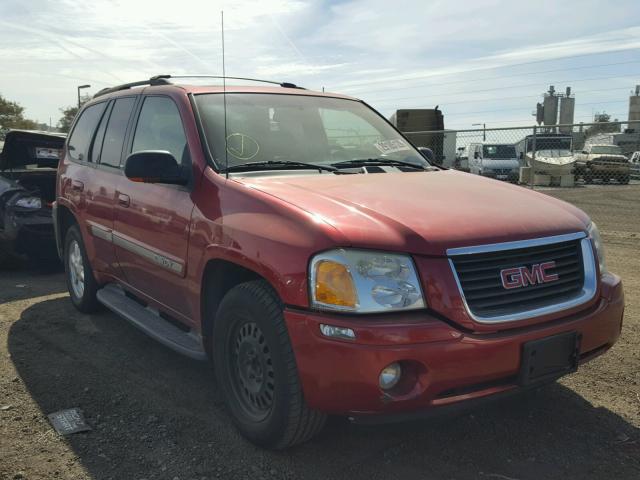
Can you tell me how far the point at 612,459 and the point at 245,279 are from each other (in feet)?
6.63

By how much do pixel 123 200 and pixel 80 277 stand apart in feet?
5.02

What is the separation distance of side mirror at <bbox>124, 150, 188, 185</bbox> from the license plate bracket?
6.90 feet

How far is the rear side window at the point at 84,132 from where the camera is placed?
5199 millimetres

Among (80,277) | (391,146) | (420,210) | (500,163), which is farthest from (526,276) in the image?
(500,163)

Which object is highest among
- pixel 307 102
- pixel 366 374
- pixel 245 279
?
pixel 307 102

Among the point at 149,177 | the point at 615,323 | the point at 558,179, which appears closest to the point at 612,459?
the point at 615,323

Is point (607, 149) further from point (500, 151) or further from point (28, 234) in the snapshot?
point (28, 234)

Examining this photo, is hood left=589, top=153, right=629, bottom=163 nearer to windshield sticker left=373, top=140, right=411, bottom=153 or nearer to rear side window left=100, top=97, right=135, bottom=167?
windshield sticker left=373, top=140, right=411, bottom=153

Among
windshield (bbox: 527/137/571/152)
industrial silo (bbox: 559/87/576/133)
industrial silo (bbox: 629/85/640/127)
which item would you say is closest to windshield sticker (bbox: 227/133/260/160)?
windshield (bbox: 527/137/571/152)

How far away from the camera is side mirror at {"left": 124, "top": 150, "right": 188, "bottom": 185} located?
11.0ft

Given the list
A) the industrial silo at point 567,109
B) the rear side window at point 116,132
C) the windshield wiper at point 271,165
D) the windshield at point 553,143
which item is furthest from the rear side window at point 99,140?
the industrial silo at point 567,109

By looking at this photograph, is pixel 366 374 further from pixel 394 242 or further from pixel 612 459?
pixel 612 459

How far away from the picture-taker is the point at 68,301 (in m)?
5.95

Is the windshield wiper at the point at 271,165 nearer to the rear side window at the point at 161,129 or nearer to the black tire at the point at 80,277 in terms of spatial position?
the rear side window at the point at 161,129
